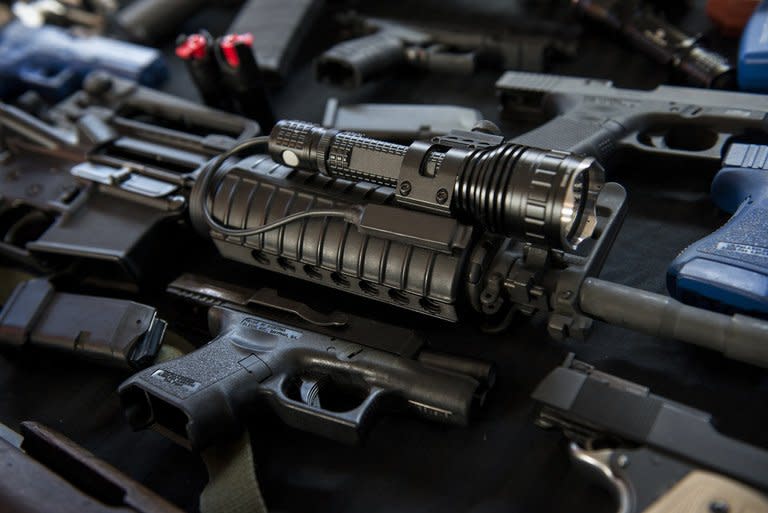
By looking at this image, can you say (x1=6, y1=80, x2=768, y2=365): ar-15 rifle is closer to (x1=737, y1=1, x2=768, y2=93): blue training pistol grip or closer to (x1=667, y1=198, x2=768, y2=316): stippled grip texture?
(x1=667, y1=198, x2=768, y2=316): stippled grip texture

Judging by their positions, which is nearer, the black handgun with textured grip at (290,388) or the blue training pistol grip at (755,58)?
the black handgun with textured grip at (290,388)

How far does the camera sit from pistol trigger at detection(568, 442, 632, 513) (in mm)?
1437

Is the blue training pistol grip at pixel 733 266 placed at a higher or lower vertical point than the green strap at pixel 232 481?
higher

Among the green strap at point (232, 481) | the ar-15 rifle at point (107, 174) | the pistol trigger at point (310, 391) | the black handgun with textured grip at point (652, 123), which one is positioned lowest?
the green strap at point (232, 481)

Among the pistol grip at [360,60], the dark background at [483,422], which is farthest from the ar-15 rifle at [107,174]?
the pistol grip at [360,60]

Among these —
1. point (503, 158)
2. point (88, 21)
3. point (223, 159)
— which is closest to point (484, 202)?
point (503, 158)

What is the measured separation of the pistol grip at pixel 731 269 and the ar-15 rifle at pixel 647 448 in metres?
0.30

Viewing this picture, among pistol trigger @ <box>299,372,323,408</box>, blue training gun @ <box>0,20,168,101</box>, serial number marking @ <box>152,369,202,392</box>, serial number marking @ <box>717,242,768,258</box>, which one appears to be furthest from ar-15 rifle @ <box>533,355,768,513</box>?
blue training gun @ <box>0,20,168,101</box>

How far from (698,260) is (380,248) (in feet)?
2.60

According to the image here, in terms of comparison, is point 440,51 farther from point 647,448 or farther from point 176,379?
point 647,448

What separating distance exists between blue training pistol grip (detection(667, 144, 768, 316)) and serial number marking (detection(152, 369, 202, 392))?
48.0 inches

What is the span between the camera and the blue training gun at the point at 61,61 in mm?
3271

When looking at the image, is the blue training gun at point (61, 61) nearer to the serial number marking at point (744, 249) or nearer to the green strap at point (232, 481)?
the green strap at point (232, 481)

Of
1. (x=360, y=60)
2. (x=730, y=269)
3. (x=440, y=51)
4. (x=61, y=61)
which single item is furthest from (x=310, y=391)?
(x=61, y=61)
